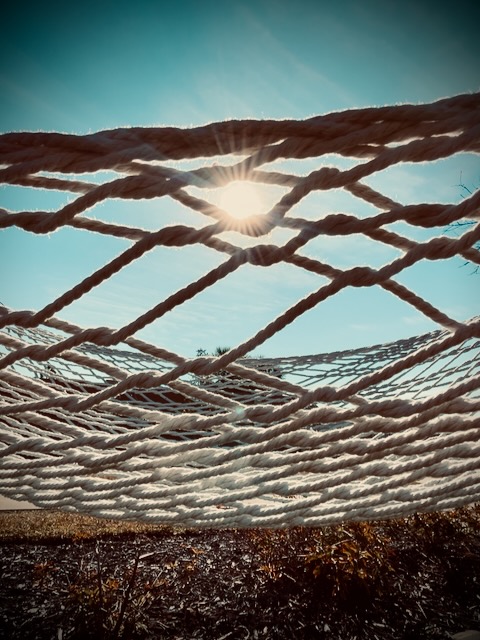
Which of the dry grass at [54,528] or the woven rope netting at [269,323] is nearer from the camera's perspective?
the woven rope netting at [269,323]

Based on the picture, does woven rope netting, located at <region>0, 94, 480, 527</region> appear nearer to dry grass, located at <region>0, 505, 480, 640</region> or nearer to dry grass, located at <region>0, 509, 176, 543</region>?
dry grass, located at <region>0, 505, 480, 640</region>

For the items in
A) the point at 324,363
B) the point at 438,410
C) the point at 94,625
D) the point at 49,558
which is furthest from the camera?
the point at 49,558

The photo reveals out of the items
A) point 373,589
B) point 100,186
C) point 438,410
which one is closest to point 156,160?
point 100,186

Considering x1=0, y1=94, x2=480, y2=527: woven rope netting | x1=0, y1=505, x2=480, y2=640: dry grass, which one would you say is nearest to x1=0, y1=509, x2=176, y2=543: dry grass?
x1=0, y1=505, x2=480, y2=640: dry grass

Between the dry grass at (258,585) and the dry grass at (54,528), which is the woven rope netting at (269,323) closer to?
the dry grass at (258,585)

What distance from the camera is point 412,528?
239cm

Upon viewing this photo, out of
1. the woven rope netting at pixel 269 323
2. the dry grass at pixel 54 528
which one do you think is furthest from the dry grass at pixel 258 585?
the woven rope netting at pixel 269 323

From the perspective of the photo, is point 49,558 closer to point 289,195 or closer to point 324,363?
point 324,363

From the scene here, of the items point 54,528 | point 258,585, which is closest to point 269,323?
point 258,585

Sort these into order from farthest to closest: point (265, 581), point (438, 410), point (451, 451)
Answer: point (265, 581) < point (451, 451) < point (438, 410)

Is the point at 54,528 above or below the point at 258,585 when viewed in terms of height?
above

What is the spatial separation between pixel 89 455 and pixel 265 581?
164 cm

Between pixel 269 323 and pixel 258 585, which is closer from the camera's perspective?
pixel 269 323

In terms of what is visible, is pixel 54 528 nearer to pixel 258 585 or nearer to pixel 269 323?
pixel 258 585
